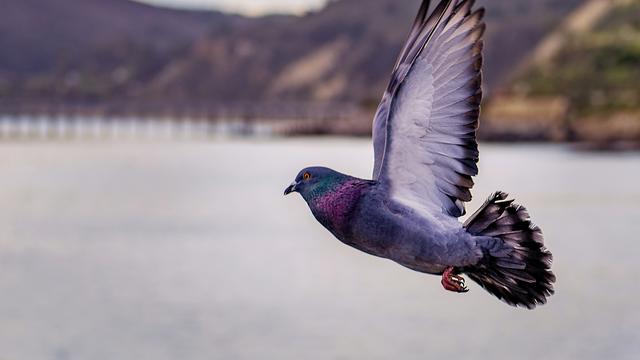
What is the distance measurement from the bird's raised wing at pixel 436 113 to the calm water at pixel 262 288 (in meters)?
17.6

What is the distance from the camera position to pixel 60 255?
146 feet

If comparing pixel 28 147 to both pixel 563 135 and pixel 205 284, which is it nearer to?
pixel 563 135

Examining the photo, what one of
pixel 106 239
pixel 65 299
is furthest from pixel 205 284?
pixel 106 239

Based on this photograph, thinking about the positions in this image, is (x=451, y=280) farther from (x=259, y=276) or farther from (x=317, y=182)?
(x=259, y=276)

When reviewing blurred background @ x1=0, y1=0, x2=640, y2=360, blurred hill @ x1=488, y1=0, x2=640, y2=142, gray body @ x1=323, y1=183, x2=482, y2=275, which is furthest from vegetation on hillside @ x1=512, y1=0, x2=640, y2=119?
gray body @ x1=323, y1=183, x2=482, y2=275

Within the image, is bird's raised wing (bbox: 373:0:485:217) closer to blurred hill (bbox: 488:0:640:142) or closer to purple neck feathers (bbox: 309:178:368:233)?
purple neck feathers (bbox: 309:178:368:233)

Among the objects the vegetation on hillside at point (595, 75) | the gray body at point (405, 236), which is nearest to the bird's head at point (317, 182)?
the gray body at point (405, 236)

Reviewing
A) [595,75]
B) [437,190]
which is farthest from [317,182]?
[595,75]

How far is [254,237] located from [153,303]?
66.5 ft

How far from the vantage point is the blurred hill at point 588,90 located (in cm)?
12575

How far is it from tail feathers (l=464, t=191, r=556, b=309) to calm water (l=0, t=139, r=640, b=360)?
1760 cm

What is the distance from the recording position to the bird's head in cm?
583

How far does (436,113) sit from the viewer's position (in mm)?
6137

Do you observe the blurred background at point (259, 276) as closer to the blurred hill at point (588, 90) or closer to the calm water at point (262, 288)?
the calm water at point (262, 288)
